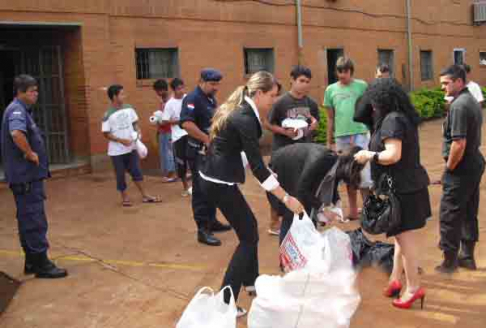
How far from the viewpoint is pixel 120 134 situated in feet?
25.0

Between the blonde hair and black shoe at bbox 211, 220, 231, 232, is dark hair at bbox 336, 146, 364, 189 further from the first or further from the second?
black shoe at bbox 211, 220, 231, 232

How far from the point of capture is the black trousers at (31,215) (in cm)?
491

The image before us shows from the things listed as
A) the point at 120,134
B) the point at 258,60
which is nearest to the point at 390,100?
the point at 120,134

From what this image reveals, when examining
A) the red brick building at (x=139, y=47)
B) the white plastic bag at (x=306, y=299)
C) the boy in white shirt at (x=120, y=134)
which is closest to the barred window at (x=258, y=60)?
the red brick building at (x=139, y=47)

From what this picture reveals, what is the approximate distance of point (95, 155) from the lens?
10.3 metres

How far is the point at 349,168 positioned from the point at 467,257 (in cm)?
175

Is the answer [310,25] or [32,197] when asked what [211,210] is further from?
[310,25]

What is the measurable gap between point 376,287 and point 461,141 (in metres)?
1.34

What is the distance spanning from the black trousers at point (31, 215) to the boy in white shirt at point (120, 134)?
263cm

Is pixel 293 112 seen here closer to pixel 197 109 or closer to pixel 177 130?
pixel 197 109

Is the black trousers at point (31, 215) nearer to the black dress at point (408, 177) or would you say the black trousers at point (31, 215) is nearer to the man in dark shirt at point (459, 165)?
the black dress at point (408, 177)

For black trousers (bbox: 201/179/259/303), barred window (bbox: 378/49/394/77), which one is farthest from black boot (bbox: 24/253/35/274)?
barred window (bbox: 378/49/394/77)

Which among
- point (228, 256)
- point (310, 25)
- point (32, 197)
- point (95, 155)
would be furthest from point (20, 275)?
point (310, 25)

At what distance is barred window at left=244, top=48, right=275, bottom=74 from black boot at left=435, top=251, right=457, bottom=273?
929 centimetres
